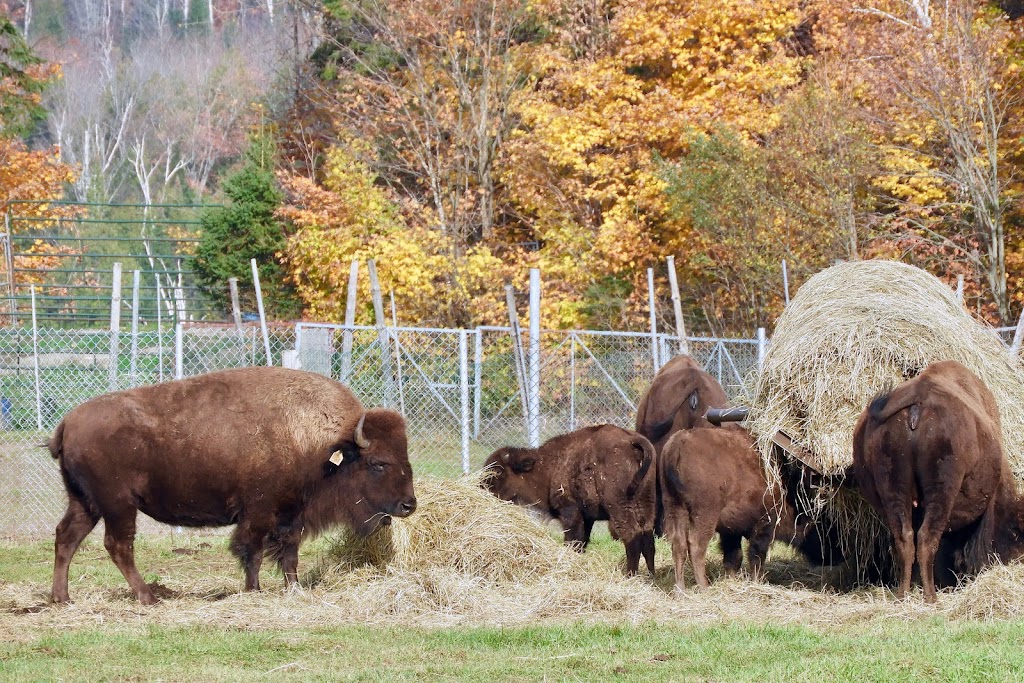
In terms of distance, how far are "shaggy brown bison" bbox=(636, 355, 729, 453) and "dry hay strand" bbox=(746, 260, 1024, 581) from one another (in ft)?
6.43

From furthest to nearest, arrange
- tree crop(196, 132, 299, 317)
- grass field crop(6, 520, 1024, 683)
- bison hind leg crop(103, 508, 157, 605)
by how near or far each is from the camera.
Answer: tree crop(196, 132, 299, 317), bison hind leg crop(103, 508, 157, 605), grass field crop(6, 520, 1024, 683)

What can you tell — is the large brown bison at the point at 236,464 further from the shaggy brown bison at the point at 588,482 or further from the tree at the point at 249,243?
the tree at the point at 249,243

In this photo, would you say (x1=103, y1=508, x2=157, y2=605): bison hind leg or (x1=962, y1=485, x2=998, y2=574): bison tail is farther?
(x1=103, y1=508, x2=157, y2=605): bison hind leg

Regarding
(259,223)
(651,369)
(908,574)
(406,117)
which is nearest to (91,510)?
(908,574)

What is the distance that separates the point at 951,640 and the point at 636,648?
5.93 feet

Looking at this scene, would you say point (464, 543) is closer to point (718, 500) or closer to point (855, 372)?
point (718, 500)

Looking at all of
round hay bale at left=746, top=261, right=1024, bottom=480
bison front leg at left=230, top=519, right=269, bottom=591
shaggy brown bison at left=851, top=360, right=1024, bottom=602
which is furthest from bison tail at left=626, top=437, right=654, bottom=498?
bison front leg at left=230, top=519, right=269, bottom=591

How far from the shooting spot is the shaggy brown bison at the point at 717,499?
30.9ft

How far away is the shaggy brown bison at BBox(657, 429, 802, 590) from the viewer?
9422 mm

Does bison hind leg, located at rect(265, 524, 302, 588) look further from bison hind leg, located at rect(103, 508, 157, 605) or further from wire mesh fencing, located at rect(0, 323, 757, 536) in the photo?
wire mesh fencing, located at rect(0, 323, 757, 536)

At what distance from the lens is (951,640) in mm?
6879

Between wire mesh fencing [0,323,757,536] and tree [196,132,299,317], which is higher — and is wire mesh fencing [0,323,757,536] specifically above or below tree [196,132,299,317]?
below

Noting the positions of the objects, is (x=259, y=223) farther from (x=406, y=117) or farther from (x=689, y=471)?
(x=689, y=471)

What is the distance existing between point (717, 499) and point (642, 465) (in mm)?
1064
